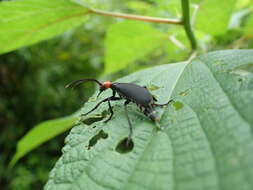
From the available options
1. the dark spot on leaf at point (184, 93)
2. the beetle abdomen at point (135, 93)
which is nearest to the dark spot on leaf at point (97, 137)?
the beetle abdomen at point (135, 93)

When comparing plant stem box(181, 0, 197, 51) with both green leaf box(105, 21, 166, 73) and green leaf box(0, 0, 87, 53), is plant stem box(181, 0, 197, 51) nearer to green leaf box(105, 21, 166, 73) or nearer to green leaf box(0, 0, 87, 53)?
green leaf box(105, 21, 166, 73)

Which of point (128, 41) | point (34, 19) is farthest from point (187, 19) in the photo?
point (34, 19)

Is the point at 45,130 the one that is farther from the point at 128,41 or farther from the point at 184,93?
the point at 184,93

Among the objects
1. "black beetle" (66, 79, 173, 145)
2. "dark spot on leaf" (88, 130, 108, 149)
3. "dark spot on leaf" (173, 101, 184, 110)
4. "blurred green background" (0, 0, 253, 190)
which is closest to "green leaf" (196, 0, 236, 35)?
"black beetle" (66, 79, 173, 145)

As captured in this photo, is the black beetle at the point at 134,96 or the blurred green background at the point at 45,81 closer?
the black beetle at the point at 134,96

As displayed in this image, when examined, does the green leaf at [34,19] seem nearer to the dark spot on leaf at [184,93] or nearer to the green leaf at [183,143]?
the green leaf at [183,143]

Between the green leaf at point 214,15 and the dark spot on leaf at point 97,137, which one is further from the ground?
the green leaf at point 214,15

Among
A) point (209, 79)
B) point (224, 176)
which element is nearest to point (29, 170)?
point (209, 79)
